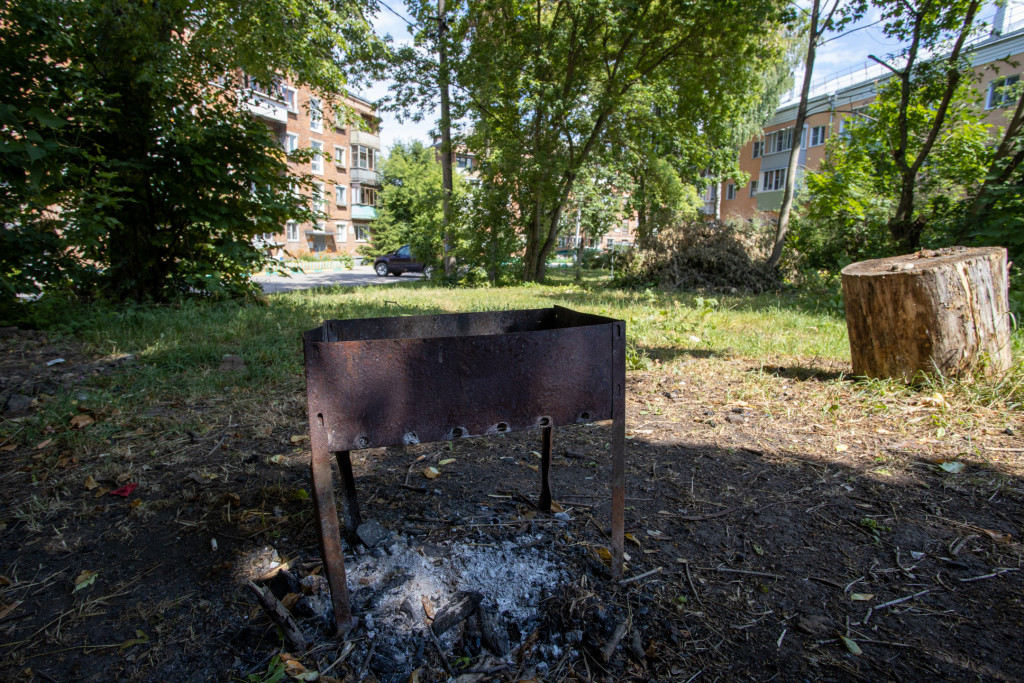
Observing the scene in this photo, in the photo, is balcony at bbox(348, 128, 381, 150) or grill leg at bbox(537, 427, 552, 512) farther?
balcony at bbox(348, 128, 381, 150)

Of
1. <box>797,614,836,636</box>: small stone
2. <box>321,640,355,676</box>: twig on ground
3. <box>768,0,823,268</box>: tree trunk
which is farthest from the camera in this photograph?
<box>768,0,823,268</box>: tree trunk

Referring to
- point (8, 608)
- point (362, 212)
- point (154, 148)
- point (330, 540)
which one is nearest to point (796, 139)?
point (154, 148)

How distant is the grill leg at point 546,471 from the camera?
8.07 feet

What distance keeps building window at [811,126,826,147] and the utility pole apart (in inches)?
1106

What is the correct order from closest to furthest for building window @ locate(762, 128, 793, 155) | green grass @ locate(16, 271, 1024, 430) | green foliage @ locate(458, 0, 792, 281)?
green grass @ locate(16, 271, 1024, 430), green foliage @ locate(458, 0, 792, 281), building window @ locate(762, 128, 793, 155)

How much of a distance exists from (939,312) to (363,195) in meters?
43.8

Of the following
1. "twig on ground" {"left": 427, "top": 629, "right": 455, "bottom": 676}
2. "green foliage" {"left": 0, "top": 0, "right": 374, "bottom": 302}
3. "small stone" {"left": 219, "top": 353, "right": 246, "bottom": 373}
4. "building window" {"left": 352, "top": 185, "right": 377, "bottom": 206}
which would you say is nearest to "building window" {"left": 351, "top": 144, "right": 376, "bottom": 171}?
"building window" {"left": 352, "top": 185, "right": 377, "bottom": 206}

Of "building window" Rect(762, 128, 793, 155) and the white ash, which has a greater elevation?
"building window" Rect(762, 128, 793, 155)

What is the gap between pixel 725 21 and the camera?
11.7 meters

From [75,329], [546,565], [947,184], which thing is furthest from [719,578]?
[947,184]

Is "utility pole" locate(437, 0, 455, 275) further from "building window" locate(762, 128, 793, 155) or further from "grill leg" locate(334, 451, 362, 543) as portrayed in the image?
"building window" locate(762, 128, 793, 155)

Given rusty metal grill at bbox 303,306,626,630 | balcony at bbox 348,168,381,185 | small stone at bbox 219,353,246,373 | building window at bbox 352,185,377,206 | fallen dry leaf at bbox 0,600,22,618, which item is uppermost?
balcony at bbox 348,168,381,185

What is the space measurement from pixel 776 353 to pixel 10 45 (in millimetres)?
7404

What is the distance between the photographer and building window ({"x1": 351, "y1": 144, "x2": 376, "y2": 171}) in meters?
42.0
